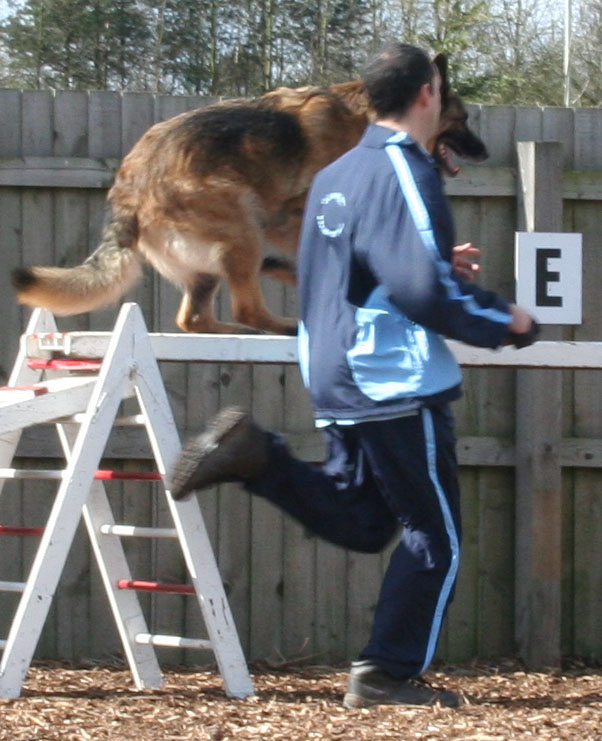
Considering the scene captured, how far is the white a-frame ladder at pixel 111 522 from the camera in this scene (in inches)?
155

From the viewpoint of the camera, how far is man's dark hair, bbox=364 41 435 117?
365 cm

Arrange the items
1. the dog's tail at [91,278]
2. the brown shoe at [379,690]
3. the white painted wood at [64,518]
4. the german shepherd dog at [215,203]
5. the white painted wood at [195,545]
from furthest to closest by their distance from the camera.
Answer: the german shepherd dog at [215,203] < the dog's tail at [91,278] < the white painted wood at [195,545] < the white painted wood at [64,518] < the brown shoe at [379,690]

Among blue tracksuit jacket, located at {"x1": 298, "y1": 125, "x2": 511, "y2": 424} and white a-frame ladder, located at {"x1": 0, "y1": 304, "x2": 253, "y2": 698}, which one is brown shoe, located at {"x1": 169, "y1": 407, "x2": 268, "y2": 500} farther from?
white a-frame ladder, located at {"x1": 0, "y1": 304, "x2": 253, "y2": 698}

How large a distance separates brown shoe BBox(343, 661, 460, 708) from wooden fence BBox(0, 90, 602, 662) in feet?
5.57

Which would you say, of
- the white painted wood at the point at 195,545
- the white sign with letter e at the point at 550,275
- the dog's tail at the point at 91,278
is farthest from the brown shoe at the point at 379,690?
the white sign with letter e at the point at 550,275

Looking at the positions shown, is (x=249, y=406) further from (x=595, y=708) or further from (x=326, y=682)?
(x=595, y=708)

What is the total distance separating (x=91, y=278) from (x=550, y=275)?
1.88m

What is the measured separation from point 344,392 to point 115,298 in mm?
1324

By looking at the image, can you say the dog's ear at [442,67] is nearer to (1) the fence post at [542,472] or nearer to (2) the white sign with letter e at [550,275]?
(2) the white sign with letter e at [550,275]

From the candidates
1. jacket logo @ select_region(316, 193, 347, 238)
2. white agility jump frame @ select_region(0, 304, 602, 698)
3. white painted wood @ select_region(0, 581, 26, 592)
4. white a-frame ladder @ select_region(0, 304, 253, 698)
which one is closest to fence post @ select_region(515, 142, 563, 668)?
white agility jump frame @ select_region(0, 304, 602, 698)

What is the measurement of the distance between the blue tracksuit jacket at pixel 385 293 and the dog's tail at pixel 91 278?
1038mm

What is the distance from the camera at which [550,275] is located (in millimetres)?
5023

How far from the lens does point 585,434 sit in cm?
559

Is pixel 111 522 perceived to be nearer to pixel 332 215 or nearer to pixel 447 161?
pixel 332 215
